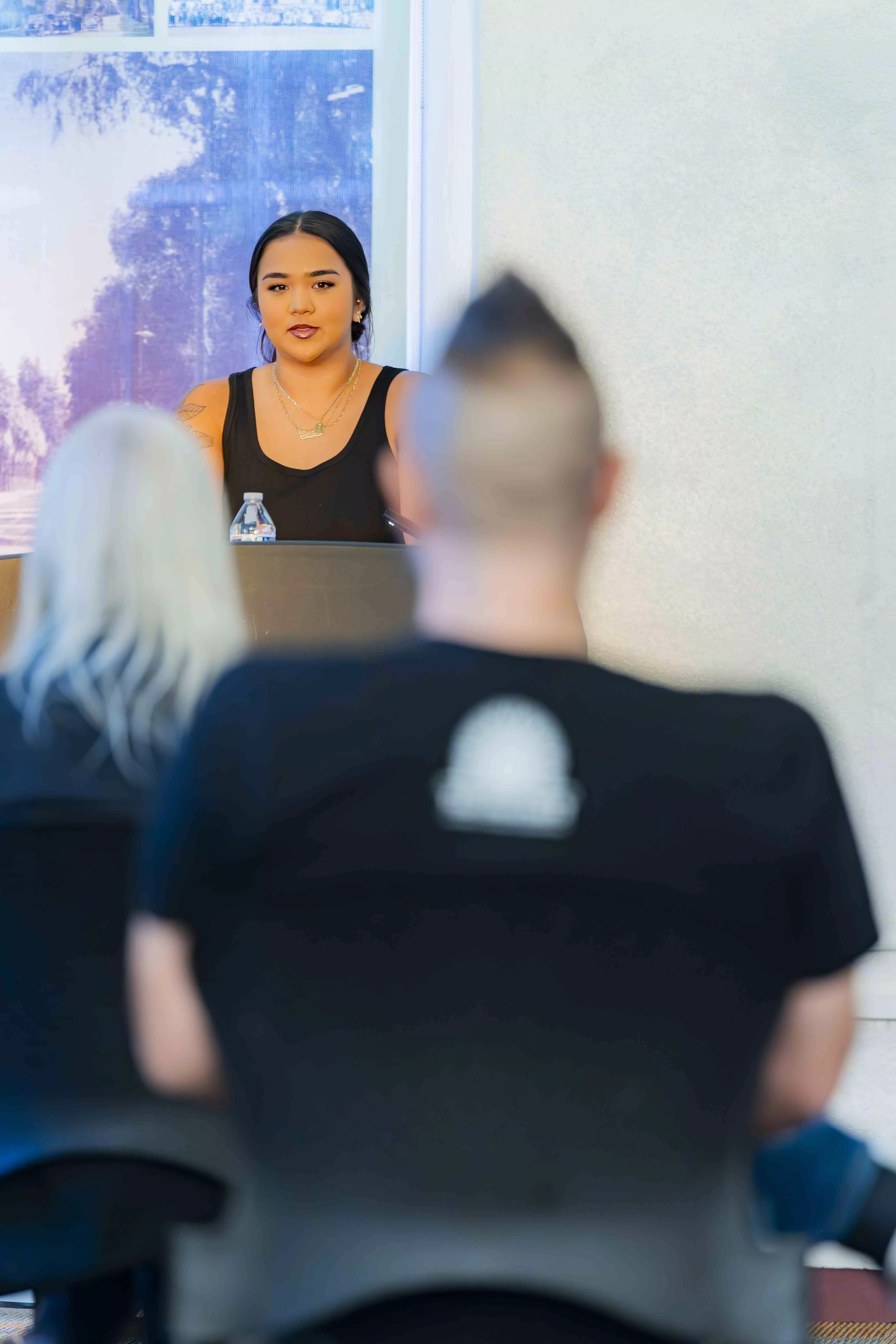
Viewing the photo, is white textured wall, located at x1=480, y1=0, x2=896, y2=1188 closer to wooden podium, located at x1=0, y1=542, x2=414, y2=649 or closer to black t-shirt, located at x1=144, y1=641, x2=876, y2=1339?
wooden podium, located at x1=0, y1=542, x2=414, y2=649

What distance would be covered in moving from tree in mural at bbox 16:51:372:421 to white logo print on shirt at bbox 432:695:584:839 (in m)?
2.50

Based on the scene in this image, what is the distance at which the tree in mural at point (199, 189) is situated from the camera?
2.82 metres

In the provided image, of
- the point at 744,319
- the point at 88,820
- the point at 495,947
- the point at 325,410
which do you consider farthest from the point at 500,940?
the point at 744,319

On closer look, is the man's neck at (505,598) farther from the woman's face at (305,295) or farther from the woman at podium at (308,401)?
the woman's face at (305,295)

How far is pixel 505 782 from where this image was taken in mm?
515

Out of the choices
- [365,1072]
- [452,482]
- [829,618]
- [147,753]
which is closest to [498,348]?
[452,482]

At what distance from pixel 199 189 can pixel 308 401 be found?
78cm

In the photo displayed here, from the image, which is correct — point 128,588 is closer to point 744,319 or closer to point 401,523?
point 401,523

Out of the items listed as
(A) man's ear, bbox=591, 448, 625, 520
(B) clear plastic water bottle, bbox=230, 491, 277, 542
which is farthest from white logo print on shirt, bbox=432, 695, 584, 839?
(B) clear plastic water bottle, bbox=230, 491, 277, 542

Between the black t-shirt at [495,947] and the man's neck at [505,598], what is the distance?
14mm

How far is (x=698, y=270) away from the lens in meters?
2.57

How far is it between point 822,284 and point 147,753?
82.9 inches

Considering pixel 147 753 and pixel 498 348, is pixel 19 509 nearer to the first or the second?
pixel 147 753

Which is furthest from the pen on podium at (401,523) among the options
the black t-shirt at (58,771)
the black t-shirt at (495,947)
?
the black t-shirt at (58,771)
